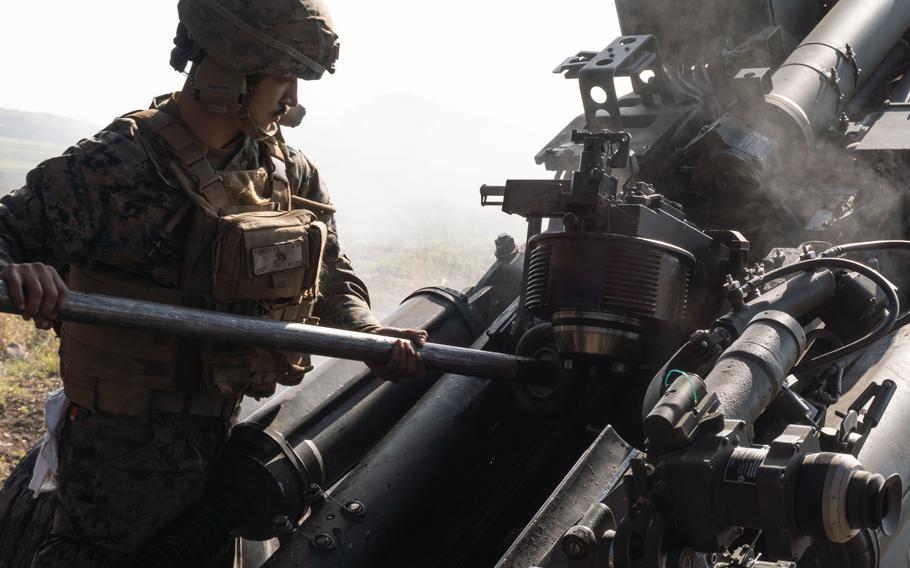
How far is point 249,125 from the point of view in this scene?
3.72 metres

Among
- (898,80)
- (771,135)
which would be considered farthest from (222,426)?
(898,80)

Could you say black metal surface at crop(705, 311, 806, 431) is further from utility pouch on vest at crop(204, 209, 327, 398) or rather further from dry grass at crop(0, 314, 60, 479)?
dry grass at crop(0, 314, 60, 479)

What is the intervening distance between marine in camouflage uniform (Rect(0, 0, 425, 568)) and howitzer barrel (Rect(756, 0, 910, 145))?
2658mm

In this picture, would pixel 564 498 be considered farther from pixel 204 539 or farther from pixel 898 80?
pixel 898 80

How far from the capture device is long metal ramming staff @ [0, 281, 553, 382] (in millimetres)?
3096

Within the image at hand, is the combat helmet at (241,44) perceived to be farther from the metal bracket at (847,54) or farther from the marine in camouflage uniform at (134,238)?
the metal bracket at (847,54)

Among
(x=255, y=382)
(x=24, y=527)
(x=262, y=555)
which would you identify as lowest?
(x=262, y=555)

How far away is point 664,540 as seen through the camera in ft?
9.45

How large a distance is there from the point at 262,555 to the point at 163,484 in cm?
89

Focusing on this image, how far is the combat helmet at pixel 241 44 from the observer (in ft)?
11.8

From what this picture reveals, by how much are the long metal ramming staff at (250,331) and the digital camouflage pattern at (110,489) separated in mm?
434

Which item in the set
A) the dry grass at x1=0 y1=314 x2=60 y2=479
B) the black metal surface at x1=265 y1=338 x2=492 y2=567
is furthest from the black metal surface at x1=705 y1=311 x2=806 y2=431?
the dry grass at x1=0 y1=314 x2=60 y2=479

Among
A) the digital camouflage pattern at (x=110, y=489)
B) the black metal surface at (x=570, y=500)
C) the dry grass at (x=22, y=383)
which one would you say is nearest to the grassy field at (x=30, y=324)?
the dry grass at (x=22, y=383)

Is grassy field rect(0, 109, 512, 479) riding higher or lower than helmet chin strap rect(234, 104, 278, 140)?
lower
